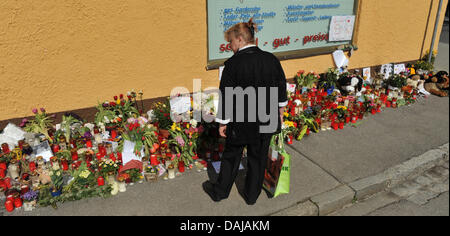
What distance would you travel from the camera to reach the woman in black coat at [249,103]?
9.35 ft

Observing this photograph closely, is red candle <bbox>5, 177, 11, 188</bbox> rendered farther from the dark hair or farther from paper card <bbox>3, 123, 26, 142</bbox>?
the dark hair

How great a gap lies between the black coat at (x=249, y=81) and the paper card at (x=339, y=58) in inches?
158

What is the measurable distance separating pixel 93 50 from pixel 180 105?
142 cm

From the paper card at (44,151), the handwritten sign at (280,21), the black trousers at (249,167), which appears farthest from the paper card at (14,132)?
the handwritten sign at (280,21)

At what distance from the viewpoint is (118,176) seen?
3674 millimetres

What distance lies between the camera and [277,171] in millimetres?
3354

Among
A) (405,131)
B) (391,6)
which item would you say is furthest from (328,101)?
(391,6)

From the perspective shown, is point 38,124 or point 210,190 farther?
point 38,124

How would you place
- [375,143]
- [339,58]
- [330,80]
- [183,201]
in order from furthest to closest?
[339,58]
[330,80]
[375,143]
[183,201]

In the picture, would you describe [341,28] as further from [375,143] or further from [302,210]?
[302,210]

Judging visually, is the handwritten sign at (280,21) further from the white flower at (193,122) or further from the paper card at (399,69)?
the paper card at (399,69)

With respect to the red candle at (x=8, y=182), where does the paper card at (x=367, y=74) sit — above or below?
above

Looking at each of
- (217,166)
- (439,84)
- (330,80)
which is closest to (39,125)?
(217,166)

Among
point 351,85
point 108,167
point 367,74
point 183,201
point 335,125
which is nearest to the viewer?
point 183,201
